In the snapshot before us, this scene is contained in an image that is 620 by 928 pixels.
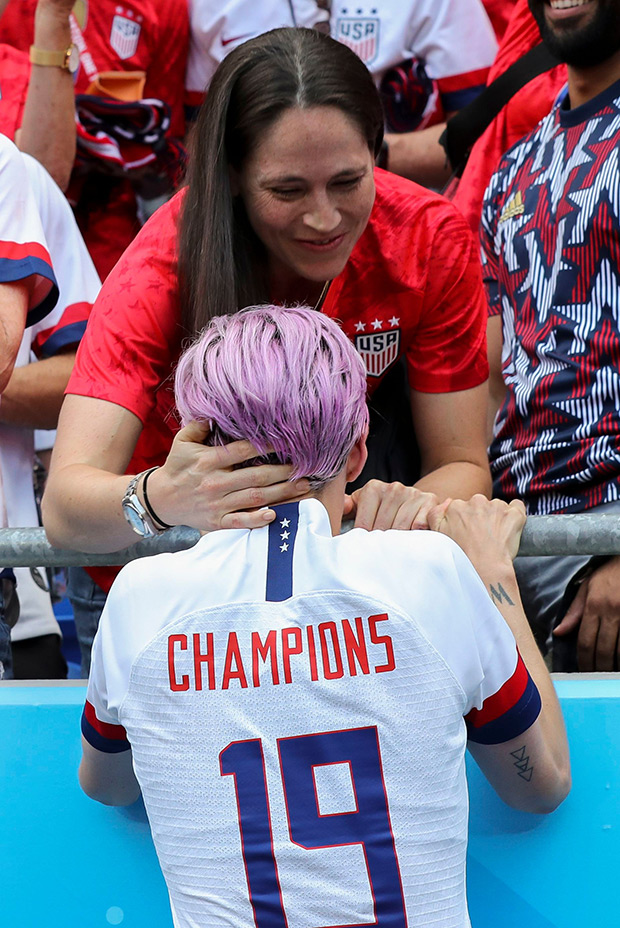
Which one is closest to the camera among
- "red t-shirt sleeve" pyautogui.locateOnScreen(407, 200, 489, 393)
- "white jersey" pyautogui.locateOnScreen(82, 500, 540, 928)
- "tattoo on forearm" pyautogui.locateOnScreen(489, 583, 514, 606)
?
"white jersey" pyautogui.locateOnScreen(82, 500, 540, 928)

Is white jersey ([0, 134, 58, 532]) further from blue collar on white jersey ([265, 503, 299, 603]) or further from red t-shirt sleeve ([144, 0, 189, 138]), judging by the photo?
red t-shirt sleeve ([144, 0, 189, 138])

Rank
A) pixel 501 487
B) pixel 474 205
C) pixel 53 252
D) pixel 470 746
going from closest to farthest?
pixel 470 746 → pixel 501 487 → pixel 53 252 → pixel 474 205

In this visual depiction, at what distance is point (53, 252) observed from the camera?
254cm

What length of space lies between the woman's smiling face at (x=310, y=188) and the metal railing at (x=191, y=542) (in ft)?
1.71

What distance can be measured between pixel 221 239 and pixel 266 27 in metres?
1.67

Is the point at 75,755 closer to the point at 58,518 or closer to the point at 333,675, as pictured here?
the point at 58,518

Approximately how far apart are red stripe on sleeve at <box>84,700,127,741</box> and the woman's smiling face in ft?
2.66

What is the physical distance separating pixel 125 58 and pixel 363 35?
0.69 m

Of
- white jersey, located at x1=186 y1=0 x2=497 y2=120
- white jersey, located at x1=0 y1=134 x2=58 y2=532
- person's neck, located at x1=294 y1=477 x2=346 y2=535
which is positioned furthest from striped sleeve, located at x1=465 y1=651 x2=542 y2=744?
white jersey, located at x1=186 y1=0 x2=497 y2=120

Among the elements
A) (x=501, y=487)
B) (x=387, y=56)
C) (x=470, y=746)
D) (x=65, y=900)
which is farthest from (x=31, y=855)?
(x=387, y=56)

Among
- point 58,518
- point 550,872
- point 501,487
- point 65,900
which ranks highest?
point 58,518

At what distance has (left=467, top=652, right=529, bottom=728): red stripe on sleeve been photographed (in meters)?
1.30

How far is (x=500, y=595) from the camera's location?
1.46 metres

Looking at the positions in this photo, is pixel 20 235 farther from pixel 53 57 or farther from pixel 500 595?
pixel 500 595
